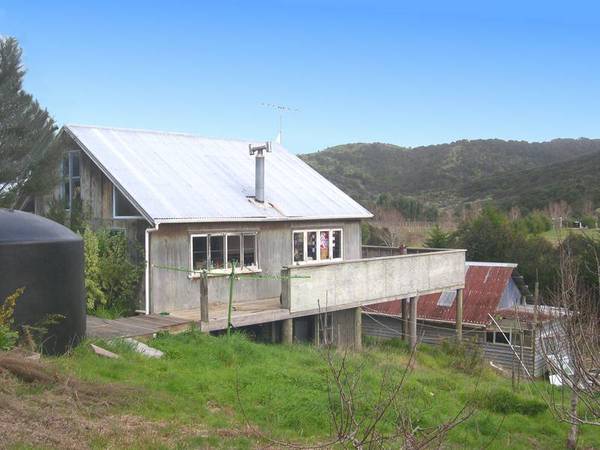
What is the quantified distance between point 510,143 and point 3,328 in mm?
128954

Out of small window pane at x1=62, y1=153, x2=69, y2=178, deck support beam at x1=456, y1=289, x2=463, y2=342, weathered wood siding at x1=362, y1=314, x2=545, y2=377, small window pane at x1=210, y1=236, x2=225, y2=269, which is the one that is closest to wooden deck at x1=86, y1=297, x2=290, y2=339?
small window pane at x1=210, y1=236, x2=225, y2=269

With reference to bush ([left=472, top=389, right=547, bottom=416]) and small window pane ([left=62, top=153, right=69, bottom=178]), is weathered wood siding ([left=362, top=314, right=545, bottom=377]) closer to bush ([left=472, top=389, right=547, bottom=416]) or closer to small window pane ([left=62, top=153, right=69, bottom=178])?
bush ([left=472, top=389, right=547, bottom=416])

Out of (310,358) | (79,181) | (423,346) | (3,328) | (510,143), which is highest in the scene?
(510,143)

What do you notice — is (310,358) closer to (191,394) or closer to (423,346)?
(191,394)

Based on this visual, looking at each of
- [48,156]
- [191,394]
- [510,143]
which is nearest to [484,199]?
[510,143]

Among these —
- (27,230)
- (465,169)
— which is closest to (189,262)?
(27,230)

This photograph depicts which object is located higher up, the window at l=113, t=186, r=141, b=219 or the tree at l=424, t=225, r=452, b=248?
the window at l=113, t=186, r=141, b=219

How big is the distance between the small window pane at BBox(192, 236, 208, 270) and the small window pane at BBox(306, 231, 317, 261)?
3619 mm

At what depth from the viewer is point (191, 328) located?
1420 centimetres

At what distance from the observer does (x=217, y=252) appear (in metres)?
17.6

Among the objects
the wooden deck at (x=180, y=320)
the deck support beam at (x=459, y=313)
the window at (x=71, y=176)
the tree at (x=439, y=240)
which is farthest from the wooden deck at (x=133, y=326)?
the tree at (x=439, y=240)

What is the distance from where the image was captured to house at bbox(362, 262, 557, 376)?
24.4 meters

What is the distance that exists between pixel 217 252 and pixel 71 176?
4.53 meters

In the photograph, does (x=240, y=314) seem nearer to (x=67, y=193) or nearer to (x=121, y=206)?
(x=121, y=206)
